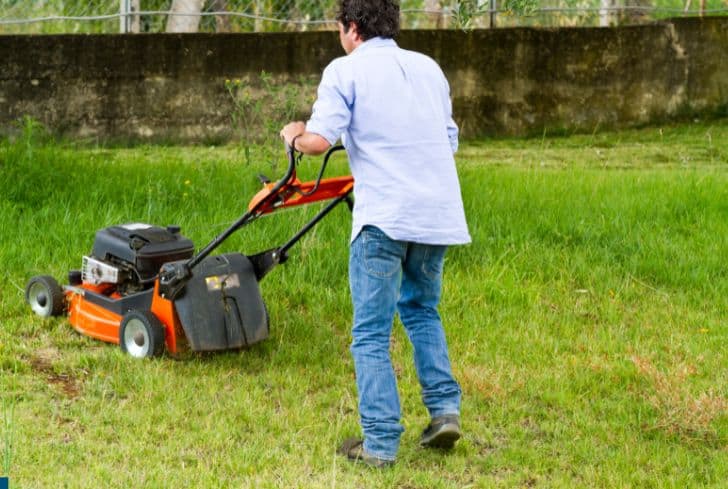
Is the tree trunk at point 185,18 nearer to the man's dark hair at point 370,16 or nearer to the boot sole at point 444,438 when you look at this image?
the man's dark hair at point 370,16

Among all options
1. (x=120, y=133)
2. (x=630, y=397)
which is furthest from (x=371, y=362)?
(x=120, y=133)

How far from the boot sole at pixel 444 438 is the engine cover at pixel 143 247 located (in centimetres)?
164

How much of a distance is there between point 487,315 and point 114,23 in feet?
20.6

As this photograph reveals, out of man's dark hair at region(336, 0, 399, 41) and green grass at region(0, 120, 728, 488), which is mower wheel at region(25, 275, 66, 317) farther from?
man's dark hair at region(336, 0, 399, 41)

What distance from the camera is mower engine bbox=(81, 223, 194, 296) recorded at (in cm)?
538

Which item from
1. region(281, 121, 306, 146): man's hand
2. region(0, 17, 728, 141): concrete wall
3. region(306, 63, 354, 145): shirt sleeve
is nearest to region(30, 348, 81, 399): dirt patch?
region(281, 121, 306, 146): man's hand

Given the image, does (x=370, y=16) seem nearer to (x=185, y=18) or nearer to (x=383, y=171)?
(x=383, y=171)

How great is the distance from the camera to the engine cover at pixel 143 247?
211 inches

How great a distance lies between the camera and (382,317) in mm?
4098

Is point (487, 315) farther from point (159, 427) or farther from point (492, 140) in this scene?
point (492, 140)

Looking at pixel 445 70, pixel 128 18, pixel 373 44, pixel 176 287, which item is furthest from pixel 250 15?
pixel 373 44

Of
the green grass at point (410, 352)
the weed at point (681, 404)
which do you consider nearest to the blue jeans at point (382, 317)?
the green grass at point (410, 352)

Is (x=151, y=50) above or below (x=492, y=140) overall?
above

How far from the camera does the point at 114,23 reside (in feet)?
36.3
